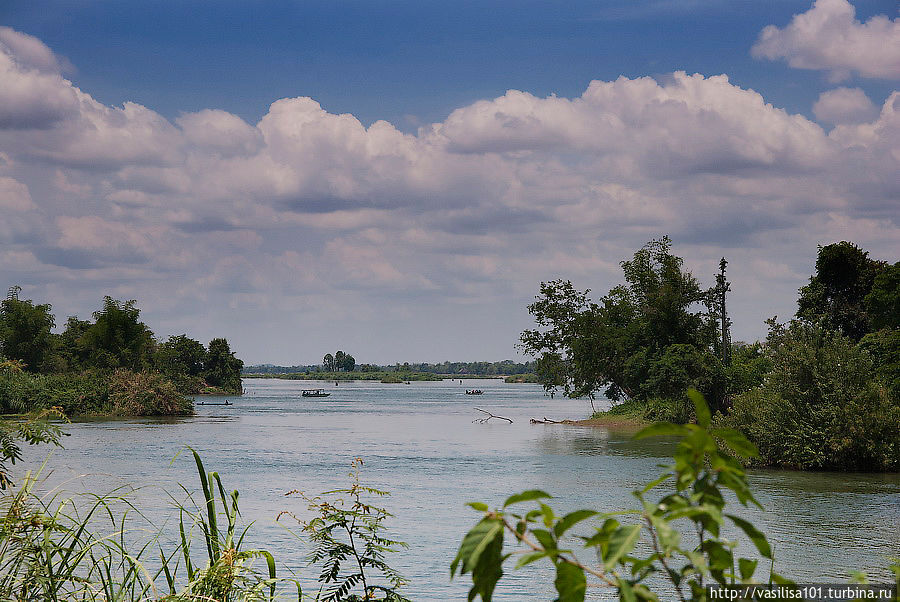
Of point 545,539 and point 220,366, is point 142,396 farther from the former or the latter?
point 545,539

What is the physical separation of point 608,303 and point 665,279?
4693 millimetres

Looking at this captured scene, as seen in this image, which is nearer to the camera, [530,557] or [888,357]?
[530,557]

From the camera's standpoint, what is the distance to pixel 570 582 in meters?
1.71

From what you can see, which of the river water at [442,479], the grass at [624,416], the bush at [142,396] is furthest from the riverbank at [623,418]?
the bush at [142,396]

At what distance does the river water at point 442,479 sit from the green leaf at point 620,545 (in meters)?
4.71

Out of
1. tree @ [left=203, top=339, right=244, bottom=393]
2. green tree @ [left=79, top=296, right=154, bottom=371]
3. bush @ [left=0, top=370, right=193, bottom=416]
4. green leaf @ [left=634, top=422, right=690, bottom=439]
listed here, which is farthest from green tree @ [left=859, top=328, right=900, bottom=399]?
tree @ [left=203, top=339, right=244, bottom=393]

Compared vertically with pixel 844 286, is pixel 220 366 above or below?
below

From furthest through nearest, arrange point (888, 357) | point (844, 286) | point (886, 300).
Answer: point (844, 286)
point (886, 300)
point (888, 357)

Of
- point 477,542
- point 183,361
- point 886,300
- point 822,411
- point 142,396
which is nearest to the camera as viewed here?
point 477,542

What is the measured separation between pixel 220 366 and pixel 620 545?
117 meters

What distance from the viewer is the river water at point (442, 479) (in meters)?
15.3

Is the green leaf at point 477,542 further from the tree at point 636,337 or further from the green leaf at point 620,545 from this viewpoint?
the tree at point 636,337

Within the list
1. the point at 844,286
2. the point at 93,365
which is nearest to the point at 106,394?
the point at 93,365

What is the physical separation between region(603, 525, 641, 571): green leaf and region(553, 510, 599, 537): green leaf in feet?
0.20
